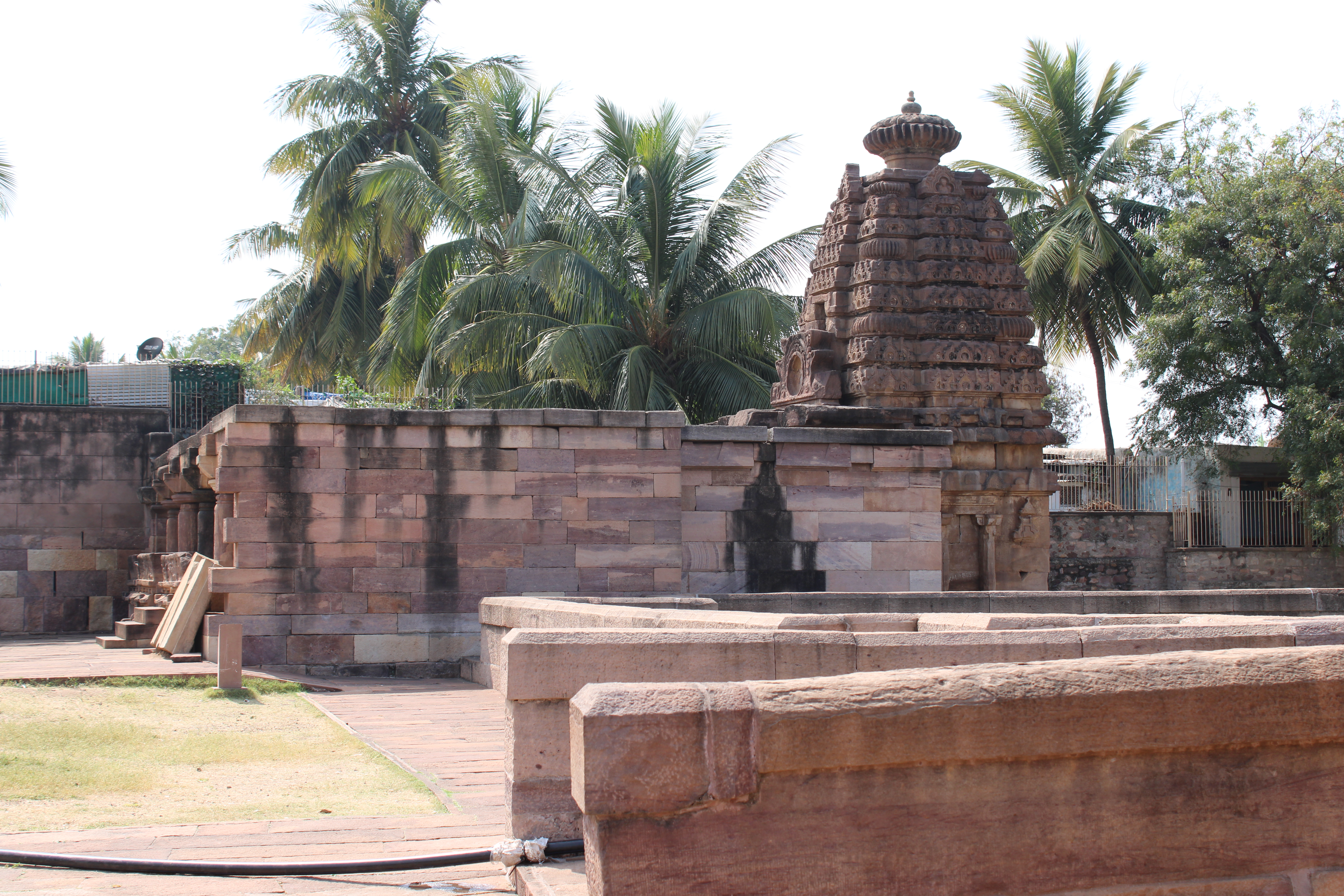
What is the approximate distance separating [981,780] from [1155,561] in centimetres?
2185

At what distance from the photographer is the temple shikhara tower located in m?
15.5

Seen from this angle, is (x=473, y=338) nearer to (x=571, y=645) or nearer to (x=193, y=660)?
(x=193, y=660)

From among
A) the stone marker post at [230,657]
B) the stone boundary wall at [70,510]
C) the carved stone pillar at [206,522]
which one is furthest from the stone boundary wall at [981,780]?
the stone boundary wall at [70,510]

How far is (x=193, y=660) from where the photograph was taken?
1081 cm

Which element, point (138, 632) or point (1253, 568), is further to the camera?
point (1253, 568)

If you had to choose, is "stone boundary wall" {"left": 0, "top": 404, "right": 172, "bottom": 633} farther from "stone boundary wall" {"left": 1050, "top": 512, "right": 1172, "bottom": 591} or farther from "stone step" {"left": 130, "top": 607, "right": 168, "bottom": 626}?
"stone boundary wall" {"left": 1050, "top": 512, "right": 1172, "bottom": 591}

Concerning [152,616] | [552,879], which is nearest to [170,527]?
[152,616]

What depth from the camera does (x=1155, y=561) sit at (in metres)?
23.3

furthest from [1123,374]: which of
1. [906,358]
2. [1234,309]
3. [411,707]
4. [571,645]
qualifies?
[571,645]

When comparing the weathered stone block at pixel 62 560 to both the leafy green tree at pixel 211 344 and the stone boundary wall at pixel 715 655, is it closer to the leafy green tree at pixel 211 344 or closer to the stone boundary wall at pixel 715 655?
the stone boundary wall at pixel 715 655

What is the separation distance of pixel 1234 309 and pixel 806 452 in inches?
532

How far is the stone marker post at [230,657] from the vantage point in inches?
360

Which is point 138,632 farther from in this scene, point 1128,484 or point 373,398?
point 1128,484

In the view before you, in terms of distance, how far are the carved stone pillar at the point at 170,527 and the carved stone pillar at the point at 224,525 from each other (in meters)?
4.10
